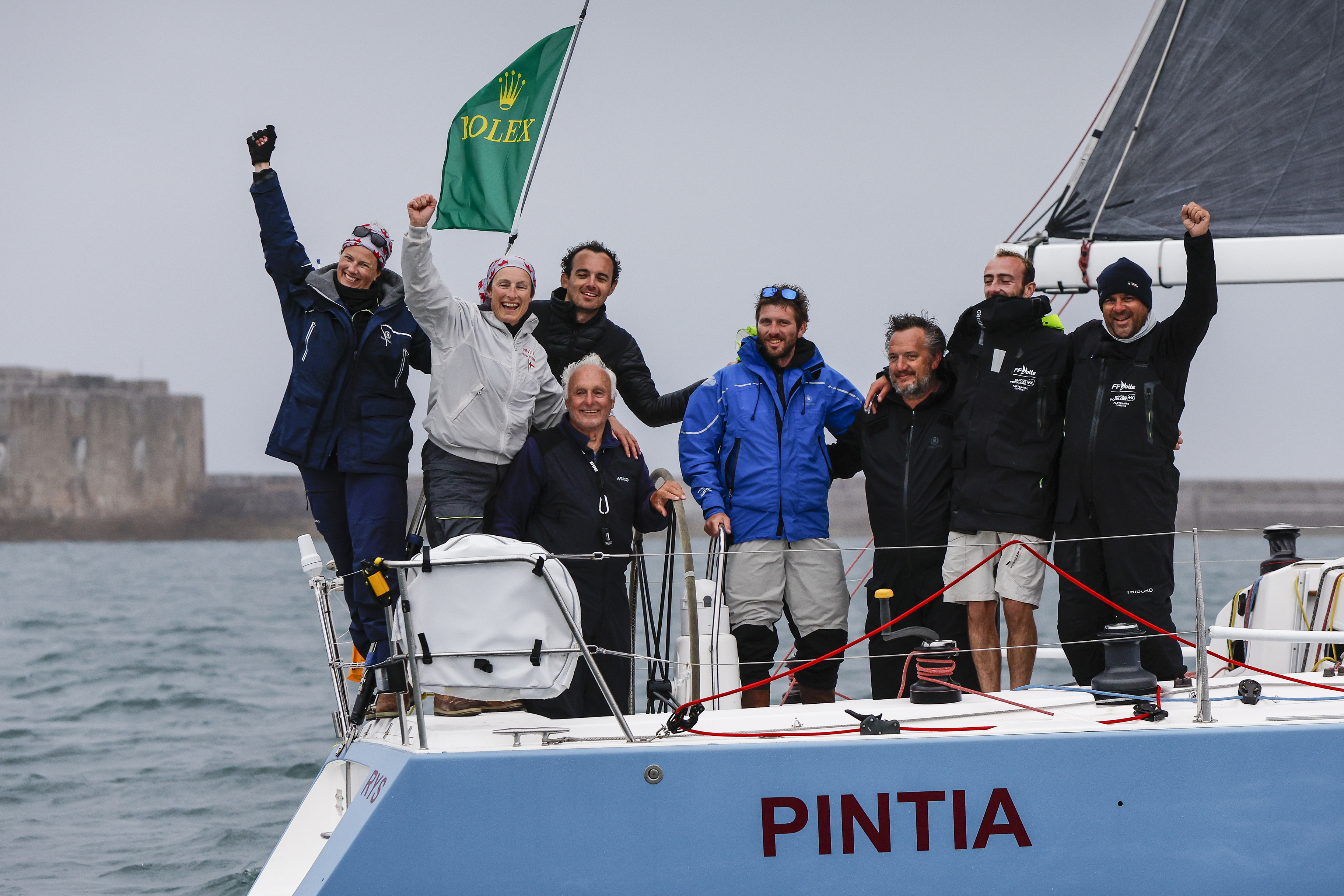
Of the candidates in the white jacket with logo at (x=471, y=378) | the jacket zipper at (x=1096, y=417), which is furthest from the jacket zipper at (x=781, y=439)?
the jacket zipper at (x=1096, y=417)

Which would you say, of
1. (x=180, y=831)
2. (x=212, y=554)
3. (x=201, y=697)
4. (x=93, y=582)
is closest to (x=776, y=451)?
(x=180, y=831)

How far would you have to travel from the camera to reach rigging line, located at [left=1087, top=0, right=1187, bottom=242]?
5242mm

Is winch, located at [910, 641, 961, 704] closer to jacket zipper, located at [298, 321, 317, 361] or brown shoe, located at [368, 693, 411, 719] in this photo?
brown shoe, located at [368, 693, 411, 719]

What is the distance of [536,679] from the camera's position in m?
3.43

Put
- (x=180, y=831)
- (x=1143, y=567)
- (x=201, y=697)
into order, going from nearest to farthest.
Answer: (x=1143, y=567) → (x=180, y=831) → (x=201, y=697)

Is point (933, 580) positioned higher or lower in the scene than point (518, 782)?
higher

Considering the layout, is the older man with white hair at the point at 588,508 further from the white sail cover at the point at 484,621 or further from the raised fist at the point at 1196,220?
the raised fist at the point at 1196,220

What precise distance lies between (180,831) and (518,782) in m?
4.97

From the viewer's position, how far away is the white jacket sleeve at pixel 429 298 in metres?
4.16

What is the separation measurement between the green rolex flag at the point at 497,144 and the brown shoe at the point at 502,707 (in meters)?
1.92

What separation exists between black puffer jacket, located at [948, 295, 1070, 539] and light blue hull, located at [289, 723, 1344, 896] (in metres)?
1.05

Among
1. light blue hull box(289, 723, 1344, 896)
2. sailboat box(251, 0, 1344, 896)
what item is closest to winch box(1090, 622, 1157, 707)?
sailboat box(251, 0, 1344, 896)

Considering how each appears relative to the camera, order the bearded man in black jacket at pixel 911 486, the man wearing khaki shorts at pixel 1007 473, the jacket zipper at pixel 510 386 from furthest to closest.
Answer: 1. the bearded man in black jacket at pixel 911 486
2. the jacket zipper at pixel 510 386
3. the man wearing khaki shorts at pixel 1007 473

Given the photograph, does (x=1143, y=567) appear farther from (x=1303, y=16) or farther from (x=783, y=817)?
(x=1303, y=16)
